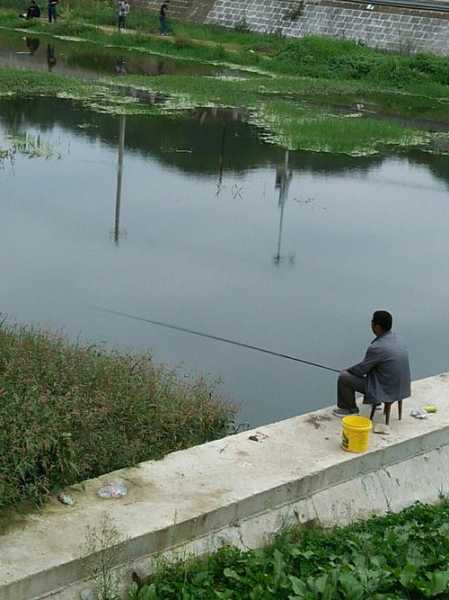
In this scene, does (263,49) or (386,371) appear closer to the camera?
(386,371)

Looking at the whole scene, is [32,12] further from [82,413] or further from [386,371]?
[82,413]

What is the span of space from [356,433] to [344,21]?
34.0 meters

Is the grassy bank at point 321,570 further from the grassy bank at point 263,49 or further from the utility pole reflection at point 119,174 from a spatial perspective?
the grassy bank at point 263,49

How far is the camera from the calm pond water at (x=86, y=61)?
32.1 metres

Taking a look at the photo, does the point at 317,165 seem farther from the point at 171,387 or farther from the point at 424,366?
the point at 171,387

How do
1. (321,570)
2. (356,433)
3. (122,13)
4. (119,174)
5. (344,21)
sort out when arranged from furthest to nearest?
1. (122,13)
2. (344,21)
3. (119,174)
4. (356,433)
5. (321,570)

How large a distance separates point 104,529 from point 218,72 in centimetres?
2866

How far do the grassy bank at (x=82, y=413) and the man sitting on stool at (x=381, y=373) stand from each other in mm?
1222

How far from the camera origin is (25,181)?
17547mm

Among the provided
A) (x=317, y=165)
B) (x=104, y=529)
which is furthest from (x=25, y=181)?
(x=104, y=529)

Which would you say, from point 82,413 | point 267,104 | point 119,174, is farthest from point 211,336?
point 267,104

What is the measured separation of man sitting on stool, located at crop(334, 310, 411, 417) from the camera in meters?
8.53

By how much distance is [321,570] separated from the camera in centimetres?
670

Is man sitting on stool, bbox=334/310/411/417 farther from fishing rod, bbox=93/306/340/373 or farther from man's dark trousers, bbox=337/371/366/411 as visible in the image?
fishing rod, bbox=93/306/340/373
